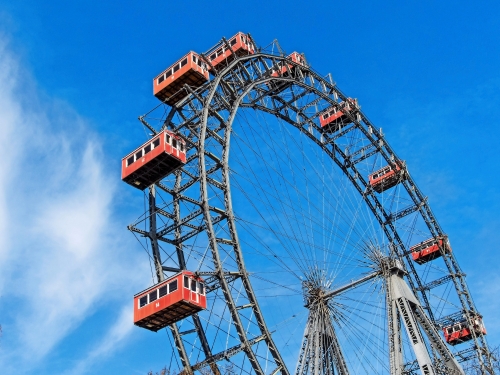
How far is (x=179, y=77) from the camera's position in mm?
32438

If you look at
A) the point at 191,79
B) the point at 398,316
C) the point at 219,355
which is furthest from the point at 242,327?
the point at 191,79

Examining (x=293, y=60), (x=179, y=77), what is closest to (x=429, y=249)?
(x=293, y=60)

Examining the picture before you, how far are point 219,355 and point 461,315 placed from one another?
2479cm

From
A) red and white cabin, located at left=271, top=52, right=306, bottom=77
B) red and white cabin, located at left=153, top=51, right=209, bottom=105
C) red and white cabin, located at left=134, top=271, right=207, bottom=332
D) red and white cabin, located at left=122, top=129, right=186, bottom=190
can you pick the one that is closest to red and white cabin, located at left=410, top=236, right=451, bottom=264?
red and white cabin, located at left=271, top=52, right=306, bottom=77

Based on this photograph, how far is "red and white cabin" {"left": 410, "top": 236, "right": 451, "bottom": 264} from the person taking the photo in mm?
46125

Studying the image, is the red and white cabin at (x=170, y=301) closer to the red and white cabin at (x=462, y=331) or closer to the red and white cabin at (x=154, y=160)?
the red and white cabin at (x=154, y=160)

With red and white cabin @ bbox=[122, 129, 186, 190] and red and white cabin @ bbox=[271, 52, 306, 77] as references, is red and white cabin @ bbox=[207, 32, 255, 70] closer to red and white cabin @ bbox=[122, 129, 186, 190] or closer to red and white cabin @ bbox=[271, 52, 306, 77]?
red and white cabin @ bbox=[271, 52, 306, 77]

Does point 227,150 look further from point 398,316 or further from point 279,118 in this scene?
point 398,316

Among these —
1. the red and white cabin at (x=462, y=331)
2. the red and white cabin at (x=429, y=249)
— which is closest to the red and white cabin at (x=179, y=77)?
the red and white cabin at (x=429, y=249)

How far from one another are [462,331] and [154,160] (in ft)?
89.3

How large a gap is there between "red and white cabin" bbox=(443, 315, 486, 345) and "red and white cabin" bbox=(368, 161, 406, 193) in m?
10.6

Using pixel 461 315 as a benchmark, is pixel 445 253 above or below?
above

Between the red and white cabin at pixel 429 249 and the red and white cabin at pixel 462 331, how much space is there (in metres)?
4.85

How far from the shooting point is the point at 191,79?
3256cm
